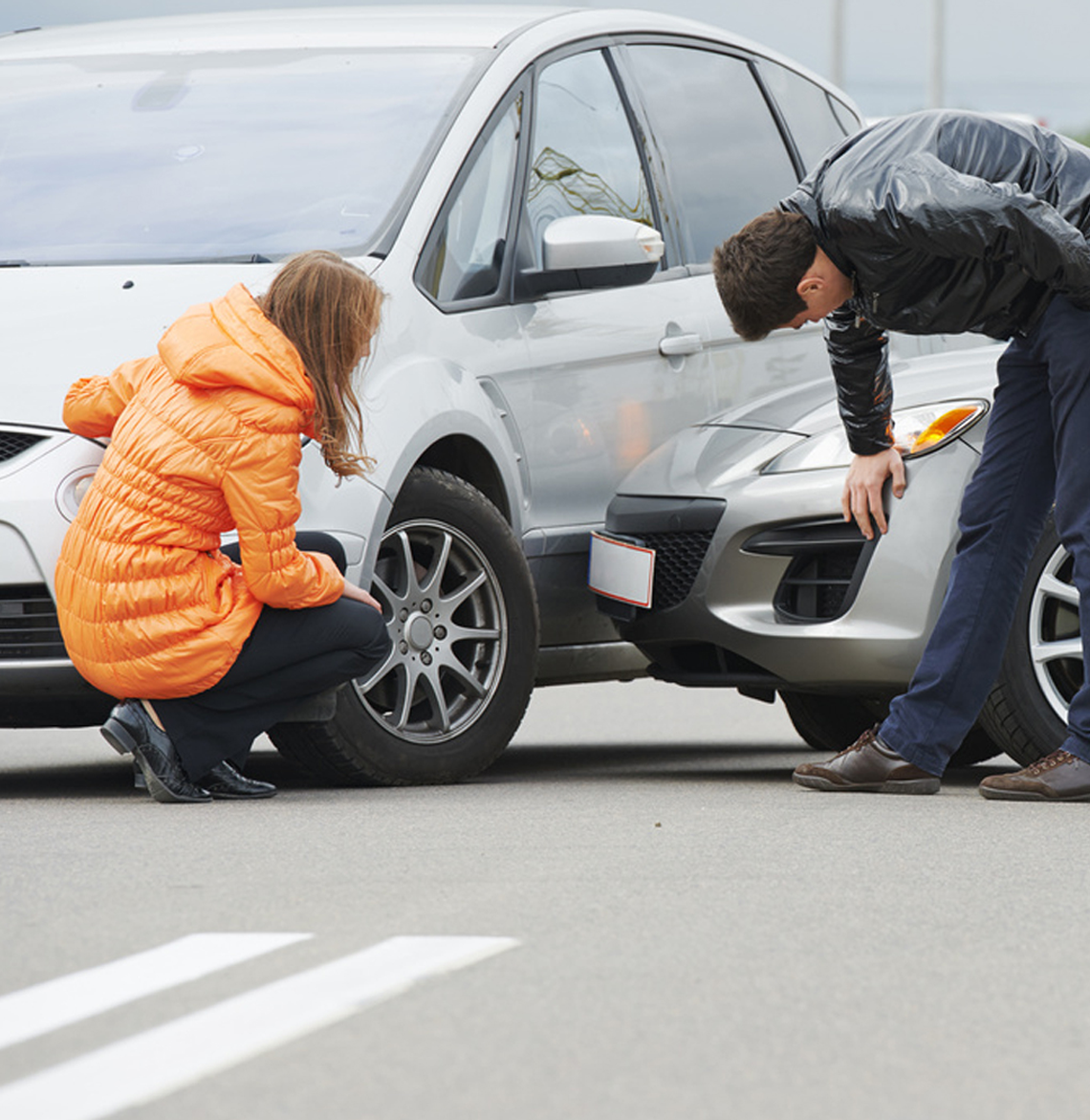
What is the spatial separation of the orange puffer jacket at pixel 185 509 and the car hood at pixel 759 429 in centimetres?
124

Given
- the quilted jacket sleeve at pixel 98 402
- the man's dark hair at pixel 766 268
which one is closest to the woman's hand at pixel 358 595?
the quilted jacket sleeve at pixel 98 402

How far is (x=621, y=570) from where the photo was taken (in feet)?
19.6

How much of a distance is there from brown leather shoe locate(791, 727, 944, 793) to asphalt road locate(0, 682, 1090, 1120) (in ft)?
0.28

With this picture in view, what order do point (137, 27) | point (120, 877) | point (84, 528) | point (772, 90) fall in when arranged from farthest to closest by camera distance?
point (772, 90), point (137, 27), point (84, 528), point (120, 877)

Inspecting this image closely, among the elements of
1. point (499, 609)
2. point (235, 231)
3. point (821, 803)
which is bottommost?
point (821, 803)

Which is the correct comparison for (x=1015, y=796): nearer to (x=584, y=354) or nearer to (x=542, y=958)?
(x=584, y=354)

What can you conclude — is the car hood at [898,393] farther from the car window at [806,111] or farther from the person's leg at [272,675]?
the person's leg at [272,675]

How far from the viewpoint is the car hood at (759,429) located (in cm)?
595

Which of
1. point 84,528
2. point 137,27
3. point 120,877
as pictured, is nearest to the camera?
point 120,877

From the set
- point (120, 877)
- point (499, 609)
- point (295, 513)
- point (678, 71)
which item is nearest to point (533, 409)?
point (499, 609)

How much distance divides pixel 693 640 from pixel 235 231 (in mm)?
1576

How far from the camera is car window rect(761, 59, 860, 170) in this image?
738 centimetres

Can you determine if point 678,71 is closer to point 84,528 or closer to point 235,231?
point 235,231

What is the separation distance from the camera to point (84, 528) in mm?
5027
